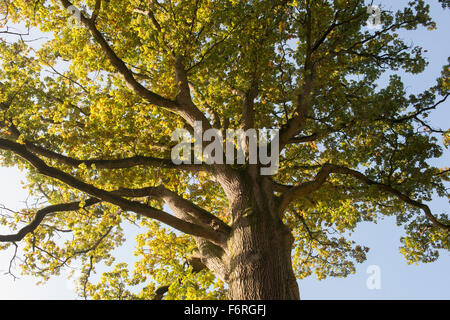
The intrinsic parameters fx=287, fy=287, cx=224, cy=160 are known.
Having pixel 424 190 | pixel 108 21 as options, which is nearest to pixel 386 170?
pixel 424 190

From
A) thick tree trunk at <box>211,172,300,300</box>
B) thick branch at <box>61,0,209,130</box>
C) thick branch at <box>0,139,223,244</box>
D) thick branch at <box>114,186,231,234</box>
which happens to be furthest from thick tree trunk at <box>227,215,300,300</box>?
thick branch at <box>61,0,209,130</box>

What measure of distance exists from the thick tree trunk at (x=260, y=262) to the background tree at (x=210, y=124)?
1.6 inches

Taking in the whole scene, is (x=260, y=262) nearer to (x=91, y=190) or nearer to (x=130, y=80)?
(x=91, y=190)

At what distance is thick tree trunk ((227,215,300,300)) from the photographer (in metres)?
4.71

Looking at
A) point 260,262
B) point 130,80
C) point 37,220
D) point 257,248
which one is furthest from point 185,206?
point 130,80

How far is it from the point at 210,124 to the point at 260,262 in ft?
13.4

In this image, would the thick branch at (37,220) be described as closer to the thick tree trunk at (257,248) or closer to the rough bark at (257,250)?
the rough bark at (257,250)

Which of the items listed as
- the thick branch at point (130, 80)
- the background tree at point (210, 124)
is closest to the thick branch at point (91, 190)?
the background tree at point (210, 124)

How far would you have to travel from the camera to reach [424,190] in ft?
24.5

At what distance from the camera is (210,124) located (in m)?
7.83

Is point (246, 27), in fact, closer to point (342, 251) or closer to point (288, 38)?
point (288, 38)

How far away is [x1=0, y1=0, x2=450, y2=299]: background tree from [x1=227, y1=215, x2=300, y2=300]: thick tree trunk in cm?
4

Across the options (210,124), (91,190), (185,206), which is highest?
(210,124)
